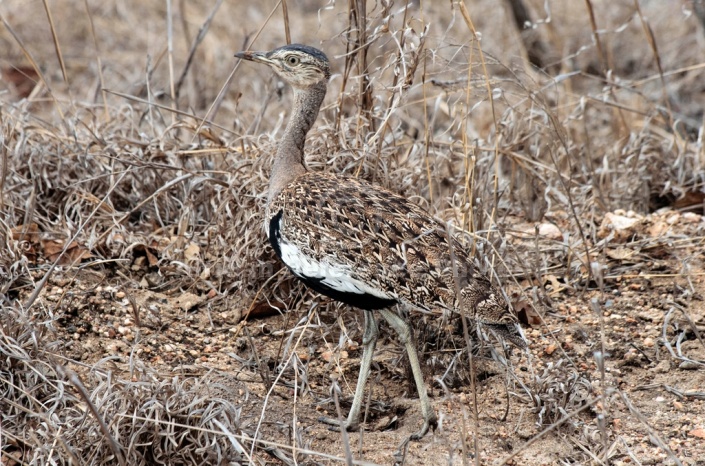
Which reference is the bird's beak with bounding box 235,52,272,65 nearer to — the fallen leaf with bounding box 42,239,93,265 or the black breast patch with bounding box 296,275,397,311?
the black breast patch with bounding box 296,275,397,311

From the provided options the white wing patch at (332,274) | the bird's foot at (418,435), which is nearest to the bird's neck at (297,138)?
the white wing patch at (332,274)

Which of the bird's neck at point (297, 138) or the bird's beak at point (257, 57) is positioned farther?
the bird's beak at point (257, 57)

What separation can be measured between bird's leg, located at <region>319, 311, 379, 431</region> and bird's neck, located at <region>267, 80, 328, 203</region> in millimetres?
664

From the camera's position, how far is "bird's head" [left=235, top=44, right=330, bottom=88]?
3.80 meters

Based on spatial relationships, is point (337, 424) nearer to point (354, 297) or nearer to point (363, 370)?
point (363, 370)

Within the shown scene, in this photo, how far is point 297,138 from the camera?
3799mm

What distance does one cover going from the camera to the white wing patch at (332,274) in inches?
130

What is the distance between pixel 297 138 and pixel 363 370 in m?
1.01

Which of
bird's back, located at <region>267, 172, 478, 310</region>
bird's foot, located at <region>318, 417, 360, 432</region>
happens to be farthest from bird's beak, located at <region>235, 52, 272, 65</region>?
bird's foot, located at <region>318, 417, 360, 432</region>

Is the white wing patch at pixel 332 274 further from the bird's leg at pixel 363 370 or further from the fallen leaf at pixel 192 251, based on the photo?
the fallen leaf at pixel 192 251

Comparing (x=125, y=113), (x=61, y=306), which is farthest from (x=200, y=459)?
(x=125, y=113)

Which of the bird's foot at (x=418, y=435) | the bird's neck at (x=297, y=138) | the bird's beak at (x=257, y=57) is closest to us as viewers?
the bird's foot at (x=418, y=435)

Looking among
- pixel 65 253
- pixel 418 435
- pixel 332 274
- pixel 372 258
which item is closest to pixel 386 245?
pixel 372 258

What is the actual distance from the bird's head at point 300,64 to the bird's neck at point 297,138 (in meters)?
0.03
